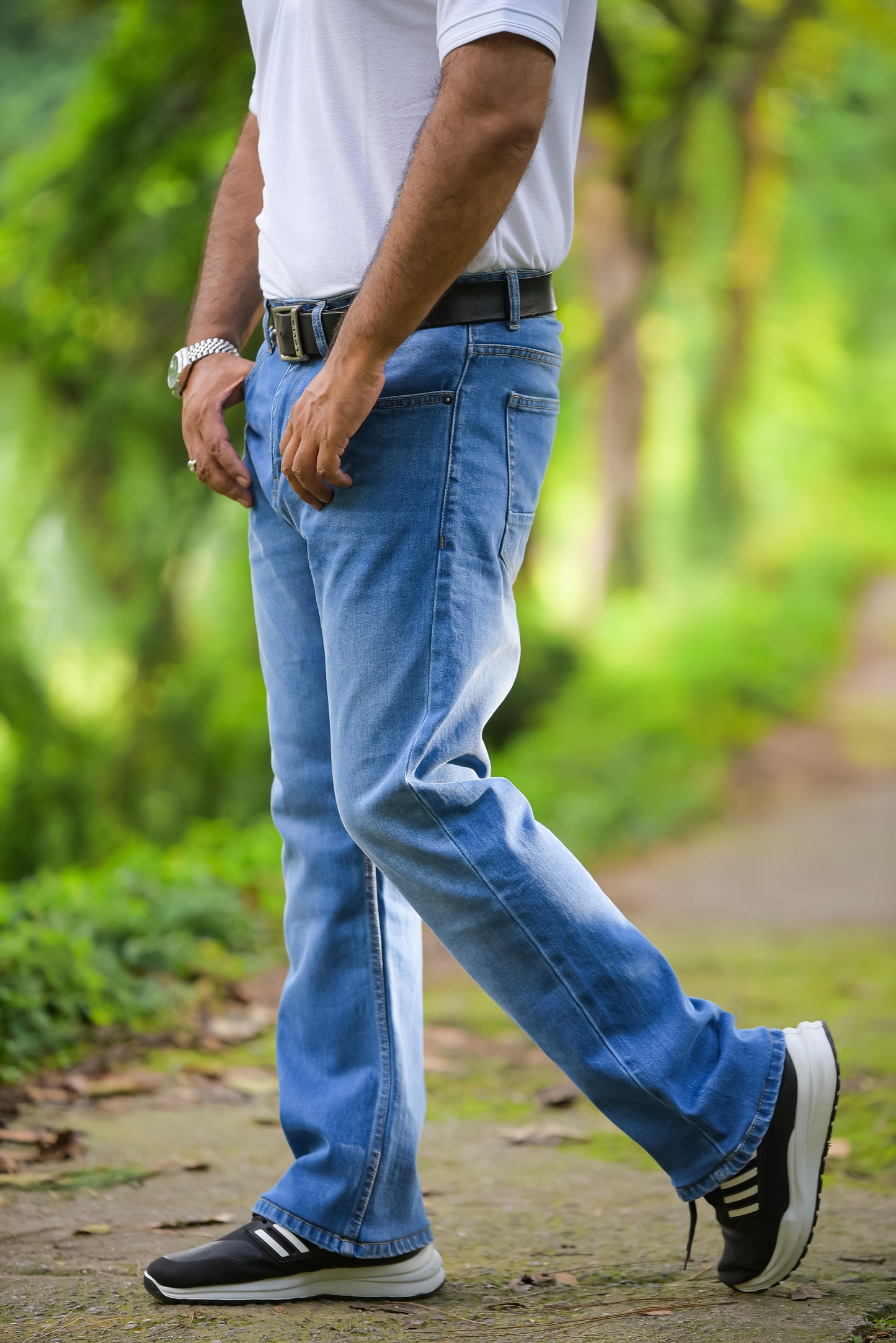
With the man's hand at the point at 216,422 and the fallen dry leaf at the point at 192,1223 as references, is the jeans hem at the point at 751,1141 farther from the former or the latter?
the man's hand at the point at 216,422

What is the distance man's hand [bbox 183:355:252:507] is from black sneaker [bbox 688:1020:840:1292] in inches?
41.2

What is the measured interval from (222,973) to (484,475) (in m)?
2.47

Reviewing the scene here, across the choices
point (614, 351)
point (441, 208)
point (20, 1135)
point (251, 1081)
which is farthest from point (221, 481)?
point (614, 351)

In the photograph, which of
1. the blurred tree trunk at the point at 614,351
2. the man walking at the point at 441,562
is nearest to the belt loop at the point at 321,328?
the man walking at the point at 441,562

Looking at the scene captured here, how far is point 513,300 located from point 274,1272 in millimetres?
1298

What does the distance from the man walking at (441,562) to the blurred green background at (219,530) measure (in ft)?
4.52

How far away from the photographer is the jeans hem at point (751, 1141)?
1583 millimetres

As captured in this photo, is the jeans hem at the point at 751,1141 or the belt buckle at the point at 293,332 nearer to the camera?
the jeans hem at the point at 751,1141

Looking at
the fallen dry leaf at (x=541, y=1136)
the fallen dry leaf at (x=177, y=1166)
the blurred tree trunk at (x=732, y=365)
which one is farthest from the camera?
the blurred tree trunk at (x=732, y=365)

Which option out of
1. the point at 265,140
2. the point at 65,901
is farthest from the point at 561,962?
the point at 65,901

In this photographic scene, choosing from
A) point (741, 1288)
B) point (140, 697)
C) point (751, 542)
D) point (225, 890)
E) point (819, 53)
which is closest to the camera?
point (741, 1288)

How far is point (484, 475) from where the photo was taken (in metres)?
1.62

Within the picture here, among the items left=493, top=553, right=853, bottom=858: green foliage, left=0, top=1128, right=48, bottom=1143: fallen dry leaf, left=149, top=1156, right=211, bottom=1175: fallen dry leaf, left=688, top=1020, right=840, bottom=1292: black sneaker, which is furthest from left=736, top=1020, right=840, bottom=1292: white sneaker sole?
left=493, top=553, right=853, bottom=858: green foliage

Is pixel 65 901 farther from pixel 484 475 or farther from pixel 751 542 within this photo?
pixel 751 542
